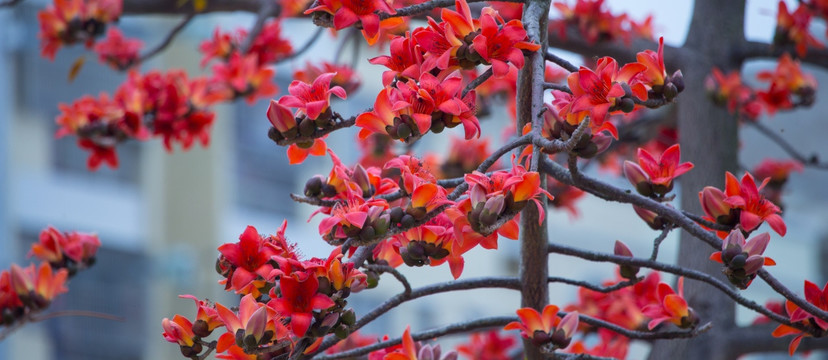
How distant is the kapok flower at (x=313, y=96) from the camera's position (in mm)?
1022

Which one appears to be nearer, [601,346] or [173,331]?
[173,331]

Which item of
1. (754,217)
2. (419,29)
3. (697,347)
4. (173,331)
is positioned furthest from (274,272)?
(697,347)

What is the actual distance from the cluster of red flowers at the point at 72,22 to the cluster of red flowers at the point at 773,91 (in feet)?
4.09

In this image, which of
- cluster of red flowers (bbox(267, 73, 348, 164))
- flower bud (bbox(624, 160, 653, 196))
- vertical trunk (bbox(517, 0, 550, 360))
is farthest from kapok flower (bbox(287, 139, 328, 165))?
flower bud (bbox(624, 160, 653, 196))

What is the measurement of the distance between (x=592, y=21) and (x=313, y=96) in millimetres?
1106

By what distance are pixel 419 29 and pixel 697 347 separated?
2.86 feet

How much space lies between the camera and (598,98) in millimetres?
1008

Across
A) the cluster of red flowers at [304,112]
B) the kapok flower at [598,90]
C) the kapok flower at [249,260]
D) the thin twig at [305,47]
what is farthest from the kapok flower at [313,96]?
the thin twig at [305,47]

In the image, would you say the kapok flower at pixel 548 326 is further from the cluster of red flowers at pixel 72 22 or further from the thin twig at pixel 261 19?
the cluster of red flowers at pixel 72 22

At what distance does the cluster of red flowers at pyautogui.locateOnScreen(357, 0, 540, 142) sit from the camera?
976mm

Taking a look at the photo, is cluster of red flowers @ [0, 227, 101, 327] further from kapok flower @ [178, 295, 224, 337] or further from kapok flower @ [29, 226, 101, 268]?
kapok flower @ [178, 295, 224, 337]

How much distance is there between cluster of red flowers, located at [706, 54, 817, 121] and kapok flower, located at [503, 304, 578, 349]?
0.92 metres

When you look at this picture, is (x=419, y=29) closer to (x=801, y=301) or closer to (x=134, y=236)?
(x=801, y=301)

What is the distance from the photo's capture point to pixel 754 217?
1.10 meters
